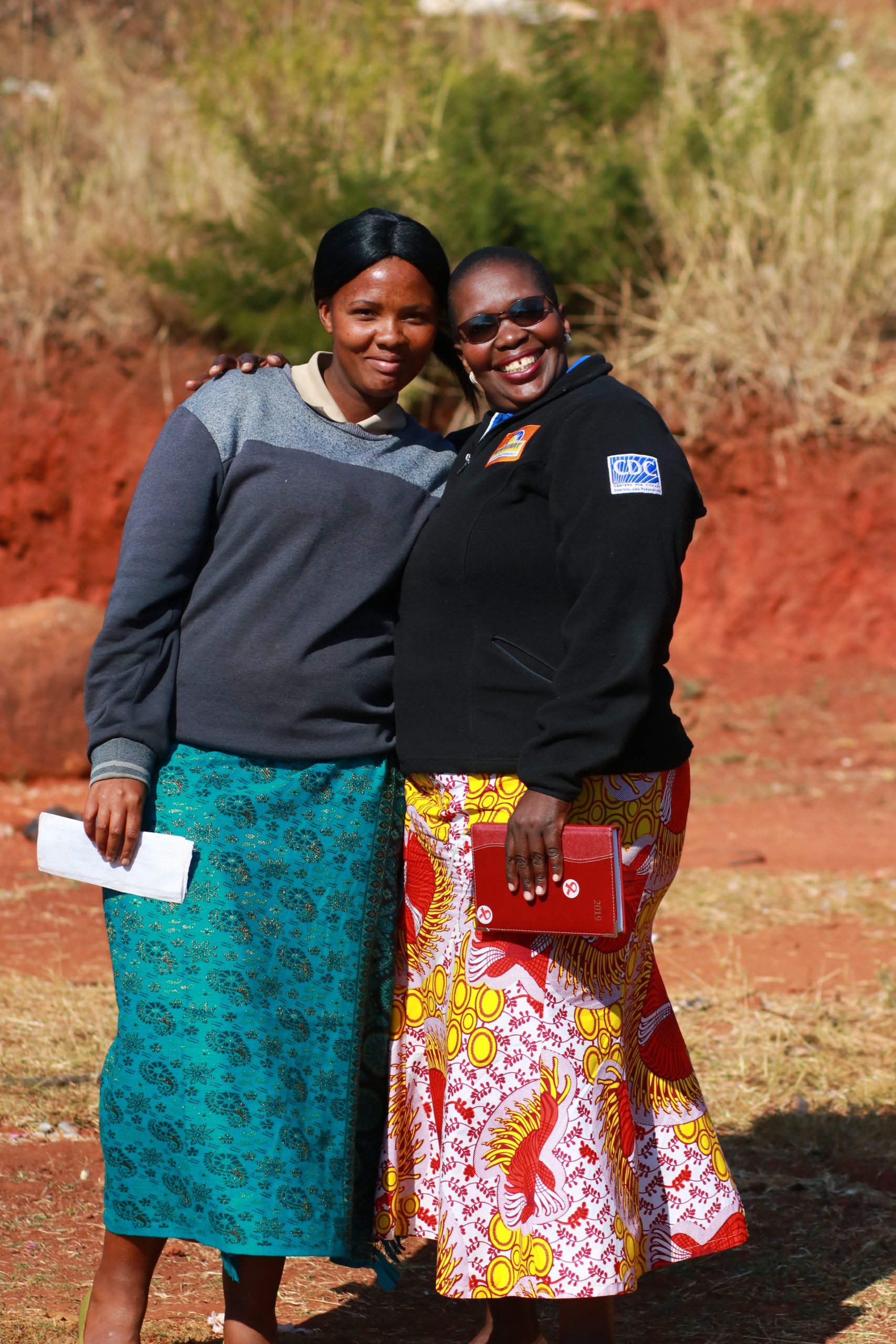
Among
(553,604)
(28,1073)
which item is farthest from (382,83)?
(553,604)

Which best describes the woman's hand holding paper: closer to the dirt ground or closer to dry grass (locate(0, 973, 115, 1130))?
the dirt ground

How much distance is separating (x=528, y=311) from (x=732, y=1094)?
2.24 meters

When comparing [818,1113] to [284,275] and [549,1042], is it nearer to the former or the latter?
[549,1042]

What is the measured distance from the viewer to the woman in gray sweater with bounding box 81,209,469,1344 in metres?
2.21

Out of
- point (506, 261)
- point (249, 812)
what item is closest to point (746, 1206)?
point (249, 812)

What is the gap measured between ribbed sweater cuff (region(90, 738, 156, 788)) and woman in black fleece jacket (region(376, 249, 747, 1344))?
414 mm

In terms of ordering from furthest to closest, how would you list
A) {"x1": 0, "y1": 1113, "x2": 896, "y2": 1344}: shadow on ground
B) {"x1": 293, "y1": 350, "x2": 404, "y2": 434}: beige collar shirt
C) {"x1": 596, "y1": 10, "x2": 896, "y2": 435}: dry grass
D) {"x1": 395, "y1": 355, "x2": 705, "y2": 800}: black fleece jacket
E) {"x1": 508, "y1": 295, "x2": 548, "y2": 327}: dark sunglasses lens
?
1. {"x1": 596, "y1": 10, "x2": 896, "y2": 435}: dry grass
2. {"x1": 0, "y1": 1113, "x2": 896, "y2": 1344}: shadow on ground
3. {"x1": 293, "y1": 350, "x2": 404, "y2": 434}: beige collar shirt
4. {"x1": 508, "y1": 295, "x2": 548, "y2": 327}: dark sunglasses lens
5. {"x1": 395, "y1": 355, "x2": 705, "y2": 800}: black fleece jacket

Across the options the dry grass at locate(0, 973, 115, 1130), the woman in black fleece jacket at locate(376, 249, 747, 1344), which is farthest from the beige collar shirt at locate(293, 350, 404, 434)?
the dry grass at locate(0, 973, 115, 1130)

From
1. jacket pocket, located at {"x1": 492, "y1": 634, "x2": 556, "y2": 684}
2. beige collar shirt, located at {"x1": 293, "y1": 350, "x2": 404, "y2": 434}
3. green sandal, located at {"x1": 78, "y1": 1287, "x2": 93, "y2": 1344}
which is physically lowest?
green sandal, located at {"x1": 78, "y1": 1287, "x2": 93, "y2": 1344}

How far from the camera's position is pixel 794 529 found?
862cm

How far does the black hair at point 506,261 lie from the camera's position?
90.6 inches

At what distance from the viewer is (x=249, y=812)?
7.39ft

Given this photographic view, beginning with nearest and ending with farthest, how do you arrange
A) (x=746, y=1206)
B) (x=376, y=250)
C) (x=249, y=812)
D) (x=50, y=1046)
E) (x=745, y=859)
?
(x=249, y=812)
(x=376, y=250)
(x=746, y=1206)
(x=50, y=1046)
(x=745, y=859)

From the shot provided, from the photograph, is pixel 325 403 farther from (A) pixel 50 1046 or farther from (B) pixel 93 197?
(B) pixel 93 197
